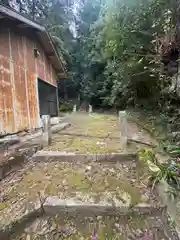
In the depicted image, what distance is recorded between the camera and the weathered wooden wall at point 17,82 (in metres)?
4.64

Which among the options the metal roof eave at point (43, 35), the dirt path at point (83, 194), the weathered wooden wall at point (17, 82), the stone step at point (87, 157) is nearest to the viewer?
the dirt path at point (83, 194)

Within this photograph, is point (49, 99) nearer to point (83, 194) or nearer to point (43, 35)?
point (43, 35)

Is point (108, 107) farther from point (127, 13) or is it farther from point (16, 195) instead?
point (16, 195)

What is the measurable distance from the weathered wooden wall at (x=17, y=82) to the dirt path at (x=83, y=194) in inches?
78.0

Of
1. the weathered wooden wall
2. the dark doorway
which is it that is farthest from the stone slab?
the dark doorway

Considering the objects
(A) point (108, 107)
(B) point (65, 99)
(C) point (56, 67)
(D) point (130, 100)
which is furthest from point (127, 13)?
(B) point (65, 99)

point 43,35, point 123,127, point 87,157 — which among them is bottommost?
point 87,157

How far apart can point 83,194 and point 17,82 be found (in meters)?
3.99

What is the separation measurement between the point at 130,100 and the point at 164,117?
5.87 meters

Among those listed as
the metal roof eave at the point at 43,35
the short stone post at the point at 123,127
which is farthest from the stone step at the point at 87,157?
the metal roof eave at the point at 43,35

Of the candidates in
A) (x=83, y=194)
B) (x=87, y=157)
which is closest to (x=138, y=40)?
(x=87, y=157)

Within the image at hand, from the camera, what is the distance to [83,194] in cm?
242

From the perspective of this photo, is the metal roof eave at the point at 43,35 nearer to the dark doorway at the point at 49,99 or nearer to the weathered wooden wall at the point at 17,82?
the weathered wooden wall at the point at 17,82

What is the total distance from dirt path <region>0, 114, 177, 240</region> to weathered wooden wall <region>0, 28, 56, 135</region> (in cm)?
198
